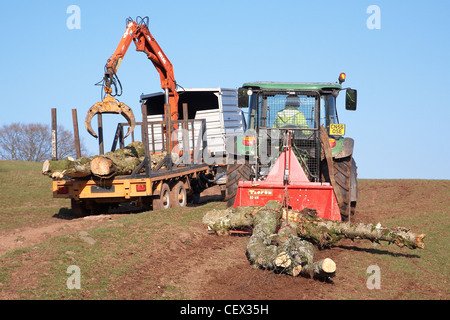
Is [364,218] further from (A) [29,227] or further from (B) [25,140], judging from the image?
(B) [25,140]

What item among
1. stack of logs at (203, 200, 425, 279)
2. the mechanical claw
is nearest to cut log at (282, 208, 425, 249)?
stack of logs at (203, 200, 425, 279)

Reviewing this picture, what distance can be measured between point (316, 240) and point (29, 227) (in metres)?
6.70

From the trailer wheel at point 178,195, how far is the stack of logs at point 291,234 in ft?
15.1

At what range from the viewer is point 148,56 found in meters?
15.2

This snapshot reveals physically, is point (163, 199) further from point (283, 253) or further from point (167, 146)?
point (283, 253)

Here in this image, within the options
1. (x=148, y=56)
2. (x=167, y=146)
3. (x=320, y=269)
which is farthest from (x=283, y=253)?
(x=148, y=56)

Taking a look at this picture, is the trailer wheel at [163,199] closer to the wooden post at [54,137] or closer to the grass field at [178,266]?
the grass field at [178,266]

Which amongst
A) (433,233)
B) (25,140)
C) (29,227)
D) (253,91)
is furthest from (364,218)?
(25,140)

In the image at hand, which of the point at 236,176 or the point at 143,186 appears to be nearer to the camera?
the point at 236,176

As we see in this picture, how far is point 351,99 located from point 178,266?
17.0 feet

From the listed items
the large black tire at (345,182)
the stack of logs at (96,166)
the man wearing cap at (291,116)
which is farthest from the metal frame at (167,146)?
the large black tire at (345,182)

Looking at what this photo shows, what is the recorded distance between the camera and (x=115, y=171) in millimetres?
11414

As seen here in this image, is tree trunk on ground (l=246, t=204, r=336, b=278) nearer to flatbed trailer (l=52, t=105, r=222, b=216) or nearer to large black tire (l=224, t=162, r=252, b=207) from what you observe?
large black tire (l=224, t=162, r=252, b=207)

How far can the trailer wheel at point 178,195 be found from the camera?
13375 mm
